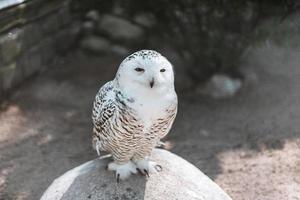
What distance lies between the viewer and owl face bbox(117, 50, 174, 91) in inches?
105

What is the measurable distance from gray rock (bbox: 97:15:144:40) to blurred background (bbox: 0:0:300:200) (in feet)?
0.04

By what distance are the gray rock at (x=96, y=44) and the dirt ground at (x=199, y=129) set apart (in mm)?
132

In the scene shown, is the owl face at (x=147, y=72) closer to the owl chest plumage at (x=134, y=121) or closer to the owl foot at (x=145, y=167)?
the owl chest plumage at (x=134, y=121)

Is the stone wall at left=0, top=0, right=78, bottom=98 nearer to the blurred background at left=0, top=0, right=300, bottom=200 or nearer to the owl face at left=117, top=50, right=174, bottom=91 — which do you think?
the blurred background at left=0, top=0, right=300, bottom=200

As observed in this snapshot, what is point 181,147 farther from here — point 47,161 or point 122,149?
point 122,149

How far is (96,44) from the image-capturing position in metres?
6.60

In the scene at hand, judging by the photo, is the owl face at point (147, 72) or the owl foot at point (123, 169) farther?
the owl foot at point (123, 169)

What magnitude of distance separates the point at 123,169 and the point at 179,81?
2.88 m

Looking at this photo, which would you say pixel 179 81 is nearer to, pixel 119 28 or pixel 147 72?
pixel 119 28

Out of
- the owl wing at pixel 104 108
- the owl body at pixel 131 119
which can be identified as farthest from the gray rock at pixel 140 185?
the owl wing at pixel 104 108

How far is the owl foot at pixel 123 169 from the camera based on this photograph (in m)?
3.24

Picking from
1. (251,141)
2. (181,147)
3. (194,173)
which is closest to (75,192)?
(194,173)

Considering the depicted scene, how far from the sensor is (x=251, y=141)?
198 inches

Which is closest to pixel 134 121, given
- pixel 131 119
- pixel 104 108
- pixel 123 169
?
pixel 131 119
